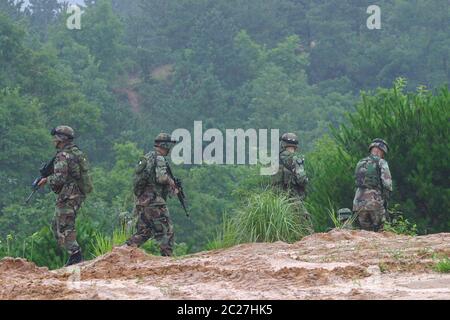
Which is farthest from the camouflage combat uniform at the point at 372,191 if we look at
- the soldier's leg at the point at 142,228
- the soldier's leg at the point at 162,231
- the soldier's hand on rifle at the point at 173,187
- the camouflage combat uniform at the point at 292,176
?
the soldier's leg at the point at 142,228

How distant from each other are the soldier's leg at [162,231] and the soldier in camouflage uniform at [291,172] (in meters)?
2.14

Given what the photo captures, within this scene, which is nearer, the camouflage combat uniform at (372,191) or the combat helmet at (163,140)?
the combat helmet at (163,140)

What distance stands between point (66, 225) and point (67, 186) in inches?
16.3

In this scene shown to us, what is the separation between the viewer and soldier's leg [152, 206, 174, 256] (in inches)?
614

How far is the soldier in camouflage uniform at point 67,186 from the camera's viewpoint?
15211 mm

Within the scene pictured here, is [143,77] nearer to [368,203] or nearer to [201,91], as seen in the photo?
[201,91]

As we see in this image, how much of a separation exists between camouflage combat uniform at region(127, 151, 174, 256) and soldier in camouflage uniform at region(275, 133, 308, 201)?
2.15 m

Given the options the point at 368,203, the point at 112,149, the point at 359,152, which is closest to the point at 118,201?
the point at 112,149

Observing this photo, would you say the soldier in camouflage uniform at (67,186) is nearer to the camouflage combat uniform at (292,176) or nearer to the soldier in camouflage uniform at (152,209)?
the soldier in camouflage uniform at (152,209)
